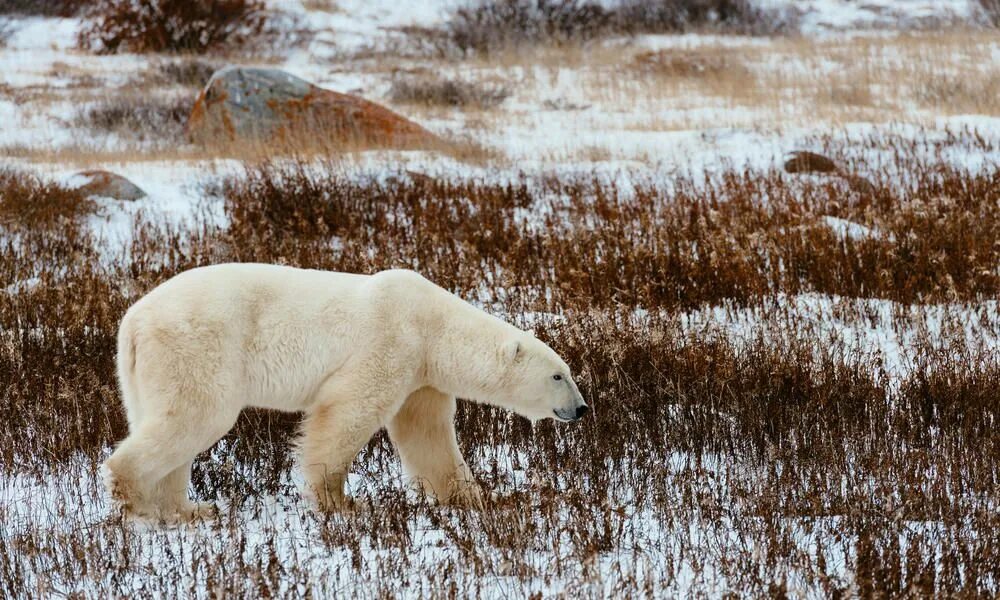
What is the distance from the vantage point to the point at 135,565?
3.51m

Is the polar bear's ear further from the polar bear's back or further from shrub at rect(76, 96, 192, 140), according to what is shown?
shrub at rect(76, 96, 192, 140)

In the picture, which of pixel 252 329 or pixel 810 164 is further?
pixel 810 164

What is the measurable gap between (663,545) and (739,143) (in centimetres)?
906

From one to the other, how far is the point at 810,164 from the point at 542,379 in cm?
771

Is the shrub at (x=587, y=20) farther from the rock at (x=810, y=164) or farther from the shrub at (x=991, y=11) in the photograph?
the rock at (x=810, y=164)

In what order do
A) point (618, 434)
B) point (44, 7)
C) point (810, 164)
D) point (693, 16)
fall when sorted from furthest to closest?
point (693, 16)
point (44, 7)
point (810, 164)
point (618, 434)

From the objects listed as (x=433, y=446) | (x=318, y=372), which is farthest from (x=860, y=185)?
(x=318, y=372)

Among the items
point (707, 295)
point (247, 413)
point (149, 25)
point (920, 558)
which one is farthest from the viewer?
point (149, 25)

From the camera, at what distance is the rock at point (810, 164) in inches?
435

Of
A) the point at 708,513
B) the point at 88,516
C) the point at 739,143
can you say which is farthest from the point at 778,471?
the point at 739,143

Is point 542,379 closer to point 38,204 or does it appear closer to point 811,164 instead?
point 38,204

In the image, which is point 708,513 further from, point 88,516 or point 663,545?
point 88,516

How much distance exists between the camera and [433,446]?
4379 mm

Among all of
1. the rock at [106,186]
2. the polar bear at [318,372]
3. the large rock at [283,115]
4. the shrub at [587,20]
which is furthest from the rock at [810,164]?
the shrub at [587,20]
